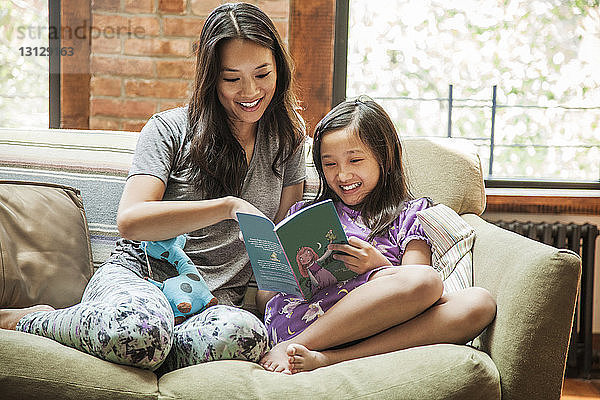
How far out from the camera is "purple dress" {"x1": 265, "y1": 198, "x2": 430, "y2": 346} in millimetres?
1502

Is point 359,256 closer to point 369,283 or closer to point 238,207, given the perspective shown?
point 369,283

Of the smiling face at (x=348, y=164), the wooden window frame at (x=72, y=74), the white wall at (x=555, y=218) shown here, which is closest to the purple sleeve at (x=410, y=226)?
the smiling face at (x=348, y=164)

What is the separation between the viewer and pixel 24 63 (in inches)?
101

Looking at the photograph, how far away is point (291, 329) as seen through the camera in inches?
59.3

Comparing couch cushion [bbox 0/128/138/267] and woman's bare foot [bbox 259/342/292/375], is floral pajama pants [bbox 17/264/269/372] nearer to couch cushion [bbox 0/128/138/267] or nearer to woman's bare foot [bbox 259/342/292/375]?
woman's bare foot [bbox 259/342/292/375]

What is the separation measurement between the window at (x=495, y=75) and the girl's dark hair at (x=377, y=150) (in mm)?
952

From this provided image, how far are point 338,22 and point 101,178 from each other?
1230 mm

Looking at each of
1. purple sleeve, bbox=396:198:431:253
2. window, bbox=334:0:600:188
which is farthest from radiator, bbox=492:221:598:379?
purple sleeve, bbox=396:198:431:253

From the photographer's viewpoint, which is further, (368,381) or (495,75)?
(495,75)

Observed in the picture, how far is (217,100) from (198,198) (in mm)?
262

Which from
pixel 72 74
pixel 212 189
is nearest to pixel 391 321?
pixel 212 189

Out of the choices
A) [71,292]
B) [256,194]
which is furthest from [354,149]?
[71,292]

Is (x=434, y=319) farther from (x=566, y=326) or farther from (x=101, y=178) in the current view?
(x=101, y=178)

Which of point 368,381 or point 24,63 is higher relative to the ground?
point 24,63
